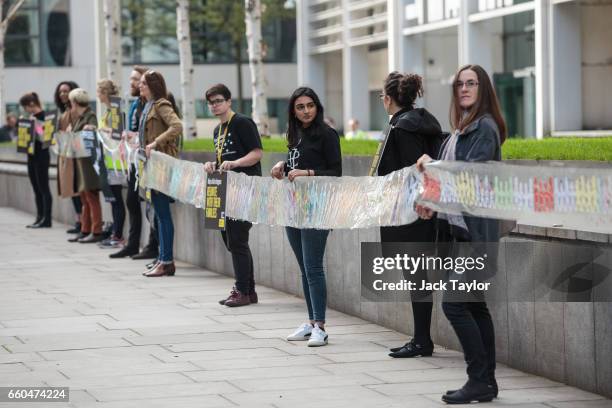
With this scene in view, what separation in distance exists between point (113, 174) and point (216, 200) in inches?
194

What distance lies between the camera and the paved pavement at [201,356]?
7.84 m

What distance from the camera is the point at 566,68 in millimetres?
30297

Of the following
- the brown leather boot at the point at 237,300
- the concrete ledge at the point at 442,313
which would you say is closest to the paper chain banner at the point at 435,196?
the concrete ledge at the point at 442,313

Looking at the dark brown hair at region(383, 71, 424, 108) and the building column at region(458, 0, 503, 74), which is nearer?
the dark brown hair at region(383, 71, 424, 108)

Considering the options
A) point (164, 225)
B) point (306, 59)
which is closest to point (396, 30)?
point (306, 59)

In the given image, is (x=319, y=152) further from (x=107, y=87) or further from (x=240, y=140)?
(x=107, y=87)

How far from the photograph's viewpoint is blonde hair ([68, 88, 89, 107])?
1811 centimetres

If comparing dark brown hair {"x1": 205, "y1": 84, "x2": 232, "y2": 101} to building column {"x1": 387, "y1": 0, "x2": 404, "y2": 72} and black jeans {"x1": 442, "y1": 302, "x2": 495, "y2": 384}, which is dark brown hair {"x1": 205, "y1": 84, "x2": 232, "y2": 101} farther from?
building column {"x1": 387, "y1": 0, "x2": 404, "y2": 72}

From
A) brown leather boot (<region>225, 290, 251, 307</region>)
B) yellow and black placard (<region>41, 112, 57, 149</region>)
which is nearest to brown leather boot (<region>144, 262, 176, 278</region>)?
brown leather boot (<region>225, 290, 251, 307</region>)

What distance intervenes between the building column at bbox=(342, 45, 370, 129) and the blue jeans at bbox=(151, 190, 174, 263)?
31.2 meters

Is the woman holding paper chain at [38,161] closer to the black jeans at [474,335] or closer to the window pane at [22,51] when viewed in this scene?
the black jeans at [474,335]

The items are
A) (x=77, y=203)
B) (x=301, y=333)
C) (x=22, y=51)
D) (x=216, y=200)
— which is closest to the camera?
(x=301, y=333)

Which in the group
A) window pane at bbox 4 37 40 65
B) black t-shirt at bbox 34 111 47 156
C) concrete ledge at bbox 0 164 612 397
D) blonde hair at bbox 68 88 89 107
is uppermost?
window pane at bbox 4 37 40 65

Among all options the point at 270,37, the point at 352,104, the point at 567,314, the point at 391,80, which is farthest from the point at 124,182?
the point at 270,37
